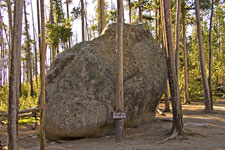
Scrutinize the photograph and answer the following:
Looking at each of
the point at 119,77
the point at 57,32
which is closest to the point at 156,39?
the point at 57,32

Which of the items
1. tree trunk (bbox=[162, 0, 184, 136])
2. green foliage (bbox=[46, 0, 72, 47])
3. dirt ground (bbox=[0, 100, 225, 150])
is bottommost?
dirt ground (bbox=[0, 100, 225, 150])

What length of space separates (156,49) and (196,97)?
1158 cm

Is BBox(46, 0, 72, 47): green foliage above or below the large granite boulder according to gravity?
above

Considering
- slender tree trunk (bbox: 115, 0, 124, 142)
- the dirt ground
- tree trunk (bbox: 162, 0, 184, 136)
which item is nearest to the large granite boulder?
the dirt ground

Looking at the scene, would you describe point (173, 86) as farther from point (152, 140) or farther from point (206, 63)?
point (206, 63)

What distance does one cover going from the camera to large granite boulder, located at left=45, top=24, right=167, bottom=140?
8.27 m

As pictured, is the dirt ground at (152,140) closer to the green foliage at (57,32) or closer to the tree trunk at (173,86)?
the tree trunk at (173,86)

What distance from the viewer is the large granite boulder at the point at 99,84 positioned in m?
8.27

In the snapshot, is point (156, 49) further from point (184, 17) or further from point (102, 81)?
point (184, 17)

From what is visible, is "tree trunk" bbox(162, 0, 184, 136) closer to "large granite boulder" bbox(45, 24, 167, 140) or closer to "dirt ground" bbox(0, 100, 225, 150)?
"dirt ground" bbox(0, 100, 225, 150)

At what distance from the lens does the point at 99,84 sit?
8836mm

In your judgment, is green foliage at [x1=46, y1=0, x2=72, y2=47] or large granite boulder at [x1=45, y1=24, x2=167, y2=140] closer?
large granite boulder at [x1=45, y1=24, x2=167, y2=140]

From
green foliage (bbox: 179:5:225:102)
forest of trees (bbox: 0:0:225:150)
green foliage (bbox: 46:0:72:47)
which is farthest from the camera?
green foliage (bbox: 179:5:225:102)

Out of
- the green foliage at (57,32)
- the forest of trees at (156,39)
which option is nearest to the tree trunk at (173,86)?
the forest of trees at (156,39)
